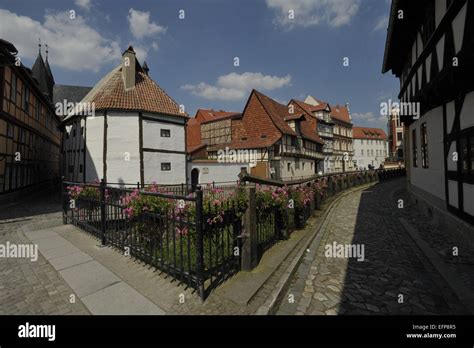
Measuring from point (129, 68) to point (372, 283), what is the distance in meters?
21.6

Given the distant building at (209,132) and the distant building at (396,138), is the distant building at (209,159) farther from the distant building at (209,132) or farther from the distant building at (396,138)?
the distant building at (396,138)

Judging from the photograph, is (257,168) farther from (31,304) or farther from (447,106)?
(31,304)

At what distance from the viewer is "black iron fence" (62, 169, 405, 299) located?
348 cm

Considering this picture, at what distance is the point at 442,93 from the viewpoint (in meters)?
6.32

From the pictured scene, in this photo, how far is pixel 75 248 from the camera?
17.5 ft

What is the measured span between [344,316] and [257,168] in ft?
74.6

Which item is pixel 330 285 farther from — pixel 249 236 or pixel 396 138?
pixel 396 138

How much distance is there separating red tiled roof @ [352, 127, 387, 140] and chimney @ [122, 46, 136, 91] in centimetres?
5235

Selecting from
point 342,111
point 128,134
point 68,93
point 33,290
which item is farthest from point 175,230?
point 342,111

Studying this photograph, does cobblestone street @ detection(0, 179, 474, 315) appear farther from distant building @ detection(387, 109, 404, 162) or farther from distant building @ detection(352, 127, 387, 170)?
distant building @ detection(352, 127, 387, 170)

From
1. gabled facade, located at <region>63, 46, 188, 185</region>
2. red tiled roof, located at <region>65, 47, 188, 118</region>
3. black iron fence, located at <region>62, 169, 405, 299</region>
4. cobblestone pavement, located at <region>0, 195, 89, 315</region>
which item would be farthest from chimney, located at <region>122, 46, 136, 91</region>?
cobblestone pavement, located at <region>0, 195, 89, 315</region>

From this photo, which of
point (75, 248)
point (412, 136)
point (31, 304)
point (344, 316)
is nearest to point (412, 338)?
point (344, 316)

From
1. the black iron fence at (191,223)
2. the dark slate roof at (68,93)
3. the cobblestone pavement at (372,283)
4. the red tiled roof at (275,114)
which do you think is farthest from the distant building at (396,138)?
the dark slate roof at (68,93)

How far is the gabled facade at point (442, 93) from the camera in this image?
5.09 metres
